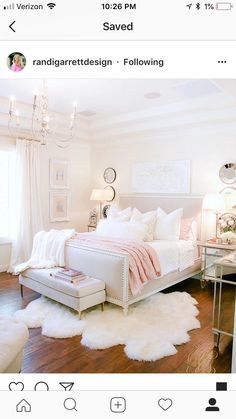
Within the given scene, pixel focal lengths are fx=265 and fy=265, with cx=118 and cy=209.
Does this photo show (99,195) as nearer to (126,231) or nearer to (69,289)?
(126,231)

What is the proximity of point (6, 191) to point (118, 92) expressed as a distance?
237 cm

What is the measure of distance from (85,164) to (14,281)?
8.88 ft

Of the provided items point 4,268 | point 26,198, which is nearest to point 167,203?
point 26,198

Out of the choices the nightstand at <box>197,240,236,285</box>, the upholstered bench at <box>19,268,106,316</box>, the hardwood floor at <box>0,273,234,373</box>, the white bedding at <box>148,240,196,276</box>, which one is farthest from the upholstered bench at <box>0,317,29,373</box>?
the nightstand at <box>197,240,236,285</box>

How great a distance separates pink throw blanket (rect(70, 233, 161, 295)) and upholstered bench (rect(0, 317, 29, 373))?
4.66 ft

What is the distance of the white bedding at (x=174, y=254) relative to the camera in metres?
3.23

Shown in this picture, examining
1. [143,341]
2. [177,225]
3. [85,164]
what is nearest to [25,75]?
[143,341]

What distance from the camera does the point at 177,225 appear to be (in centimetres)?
392

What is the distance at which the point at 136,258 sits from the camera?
9.36 feet
